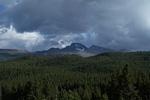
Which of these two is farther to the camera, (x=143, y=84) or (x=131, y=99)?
(x=143, y=84)

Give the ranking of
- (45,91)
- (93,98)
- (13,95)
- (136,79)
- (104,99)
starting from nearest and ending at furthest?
(104,99) < (136,79) < (93,98) < (45,91) < (13,95)

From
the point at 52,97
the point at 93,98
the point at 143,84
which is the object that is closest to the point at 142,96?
the point at 143,84

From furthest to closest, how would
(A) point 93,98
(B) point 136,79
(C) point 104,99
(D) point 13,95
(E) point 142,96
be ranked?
(D) point 13,95 → (A) point 93,98 → (B) point 136,79 → (E) point 142,96 → (C) point 104,99

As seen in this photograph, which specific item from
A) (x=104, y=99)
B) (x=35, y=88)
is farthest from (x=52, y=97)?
(x=104, y=99)

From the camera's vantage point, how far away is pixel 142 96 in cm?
10831

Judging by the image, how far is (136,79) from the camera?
378 ft

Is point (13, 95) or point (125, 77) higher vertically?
point (125, 77)

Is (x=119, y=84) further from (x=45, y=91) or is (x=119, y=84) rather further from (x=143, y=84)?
(x=45, y=91)

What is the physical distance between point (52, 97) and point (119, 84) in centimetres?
4486

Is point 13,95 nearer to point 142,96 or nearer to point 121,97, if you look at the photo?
point 142,96

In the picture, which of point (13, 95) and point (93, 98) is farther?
point (13, 95)

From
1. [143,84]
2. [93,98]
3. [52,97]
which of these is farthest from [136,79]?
[52,97]

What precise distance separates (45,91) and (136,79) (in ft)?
113

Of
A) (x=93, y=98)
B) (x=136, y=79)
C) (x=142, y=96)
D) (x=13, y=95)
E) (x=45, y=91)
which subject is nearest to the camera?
(x=142, y=96)
